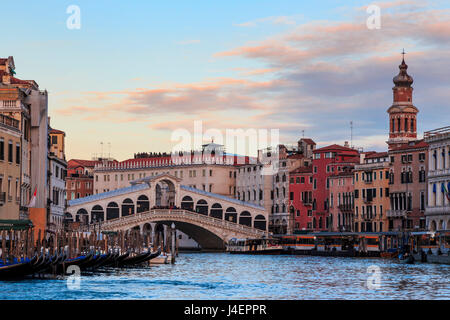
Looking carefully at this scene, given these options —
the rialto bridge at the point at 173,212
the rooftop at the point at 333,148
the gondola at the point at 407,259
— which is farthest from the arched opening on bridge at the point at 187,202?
the gondola at the point at 407,259

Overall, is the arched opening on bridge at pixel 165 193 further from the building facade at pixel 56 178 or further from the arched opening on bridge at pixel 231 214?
the building facade at pixel 56 178

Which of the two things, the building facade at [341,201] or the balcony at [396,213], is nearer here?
the balcony at [396,213]

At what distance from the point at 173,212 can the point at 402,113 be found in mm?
21435

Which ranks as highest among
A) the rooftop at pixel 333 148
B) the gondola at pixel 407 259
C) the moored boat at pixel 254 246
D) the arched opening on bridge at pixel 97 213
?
the rooftop at pixel 333 148

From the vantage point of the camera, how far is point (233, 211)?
92.1m

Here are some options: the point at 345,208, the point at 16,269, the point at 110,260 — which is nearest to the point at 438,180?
the point at 345,208

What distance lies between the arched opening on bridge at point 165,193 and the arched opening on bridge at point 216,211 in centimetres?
377

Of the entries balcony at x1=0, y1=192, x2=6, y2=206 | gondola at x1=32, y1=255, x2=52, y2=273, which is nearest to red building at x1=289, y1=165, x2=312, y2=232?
balcony at x1=0, y1=192, x2=6, y2=206

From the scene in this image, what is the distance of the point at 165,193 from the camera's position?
9525 cm

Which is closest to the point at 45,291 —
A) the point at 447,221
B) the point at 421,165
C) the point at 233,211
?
the point at 447,221

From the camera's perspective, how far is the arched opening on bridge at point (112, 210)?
87438mm

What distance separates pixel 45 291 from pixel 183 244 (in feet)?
237

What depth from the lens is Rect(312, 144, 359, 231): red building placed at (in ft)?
287
